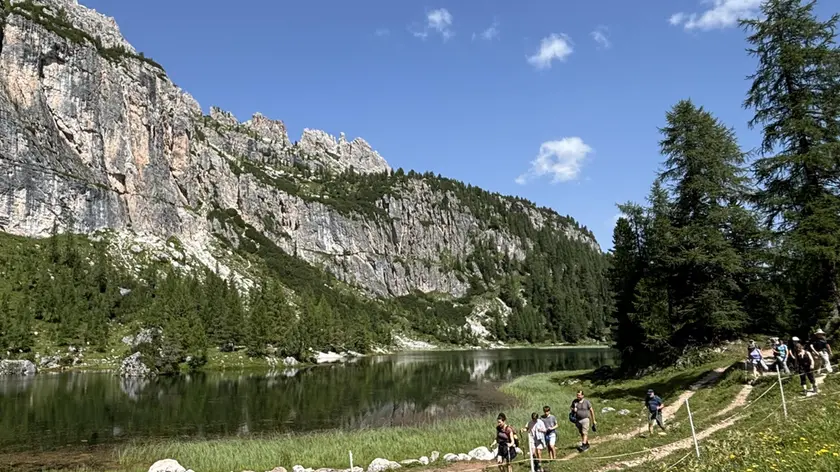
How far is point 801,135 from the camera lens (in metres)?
30.1

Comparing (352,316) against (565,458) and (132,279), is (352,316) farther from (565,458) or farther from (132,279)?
(565,458)

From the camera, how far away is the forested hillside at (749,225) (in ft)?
96.3

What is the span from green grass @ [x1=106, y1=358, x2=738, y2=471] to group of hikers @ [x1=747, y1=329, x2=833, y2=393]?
2100mm

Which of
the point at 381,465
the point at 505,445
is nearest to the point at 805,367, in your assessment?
the point at 505,445

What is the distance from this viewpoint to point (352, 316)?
18525cm

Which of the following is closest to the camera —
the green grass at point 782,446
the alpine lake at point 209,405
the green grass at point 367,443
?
the green grass at point 782,446

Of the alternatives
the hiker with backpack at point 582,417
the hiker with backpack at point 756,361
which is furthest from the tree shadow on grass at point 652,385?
the hiker with backpack at point 582,417

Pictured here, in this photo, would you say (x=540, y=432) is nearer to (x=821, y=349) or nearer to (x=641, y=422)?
(x=641, y=422)

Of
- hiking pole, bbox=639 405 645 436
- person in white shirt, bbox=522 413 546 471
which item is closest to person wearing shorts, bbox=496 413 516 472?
person in white shirt, bbox=522 413 546 471

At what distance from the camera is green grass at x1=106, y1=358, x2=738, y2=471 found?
86.8 ft

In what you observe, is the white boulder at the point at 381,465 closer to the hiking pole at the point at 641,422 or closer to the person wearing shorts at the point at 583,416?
the person wearing shorts at the point at 583,416

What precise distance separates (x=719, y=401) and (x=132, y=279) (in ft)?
440

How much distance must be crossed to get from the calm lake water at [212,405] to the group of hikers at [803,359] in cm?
2198

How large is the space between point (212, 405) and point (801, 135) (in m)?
51.4
